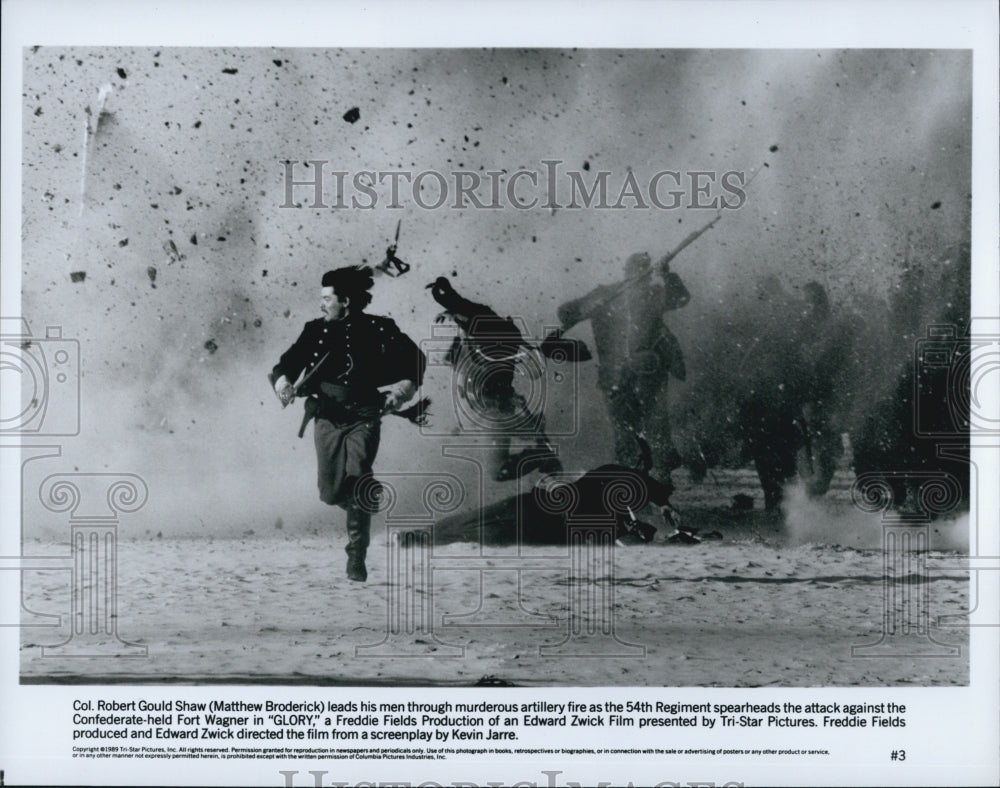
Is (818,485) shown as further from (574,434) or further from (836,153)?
(836,153)

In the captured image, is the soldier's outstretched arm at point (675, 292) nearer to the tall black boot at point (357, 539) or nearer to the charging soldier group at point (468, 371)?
the charging soldier group at point (468, 371)

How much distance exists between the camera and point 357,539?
14.8 ft

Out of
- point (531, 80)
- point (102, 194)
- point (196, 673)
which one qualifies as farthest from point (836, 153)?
point (196, 673)

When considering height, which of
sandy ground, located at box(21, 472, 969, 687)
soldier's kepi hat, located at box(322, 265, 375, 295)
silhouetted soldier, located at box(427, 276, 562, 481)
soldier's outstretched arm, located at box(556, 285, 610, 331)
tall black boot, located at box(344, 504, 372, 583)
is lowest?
sandy ground, located at box(21, 472, 969, 687)

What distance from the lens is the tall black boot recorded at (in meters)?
4.52

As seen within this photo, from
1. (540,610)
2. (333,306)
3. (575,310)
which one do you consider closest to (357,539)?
(540,610)

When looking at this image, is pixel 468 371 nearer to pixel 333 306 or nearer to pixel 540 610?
pixel 333 306

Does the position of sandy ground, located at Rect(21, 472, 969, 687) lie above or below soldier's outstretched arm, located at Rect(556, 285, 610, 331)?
below

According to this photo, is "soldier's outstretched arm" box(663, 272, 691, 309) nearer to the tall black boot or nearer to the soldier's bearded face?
the soldier's bearded face

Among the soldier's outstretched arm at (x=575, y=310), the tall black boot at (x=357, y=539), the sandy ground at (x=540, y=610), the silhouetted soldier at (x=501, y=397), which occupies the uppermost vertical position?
the soldier's outstretched arm at (x=575, y=310)

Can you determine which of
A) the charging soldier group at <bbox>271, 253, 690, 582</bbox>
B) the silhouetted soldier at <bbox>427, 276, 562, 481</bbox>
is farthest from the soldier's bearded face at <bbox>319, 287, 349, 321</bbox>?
the silhouetted soldier at <bbox>427, 276, 562, 481</bbox>

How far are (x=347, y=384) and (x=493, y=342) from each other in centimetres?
58

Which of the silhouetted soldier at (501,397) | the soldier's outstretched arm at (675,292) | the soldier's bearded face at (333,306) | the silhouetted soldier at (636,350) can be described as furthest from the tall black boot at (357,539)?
the soldier's outstretched arm at (675,292)

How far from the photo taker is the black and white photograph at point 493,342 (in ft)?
14.7
